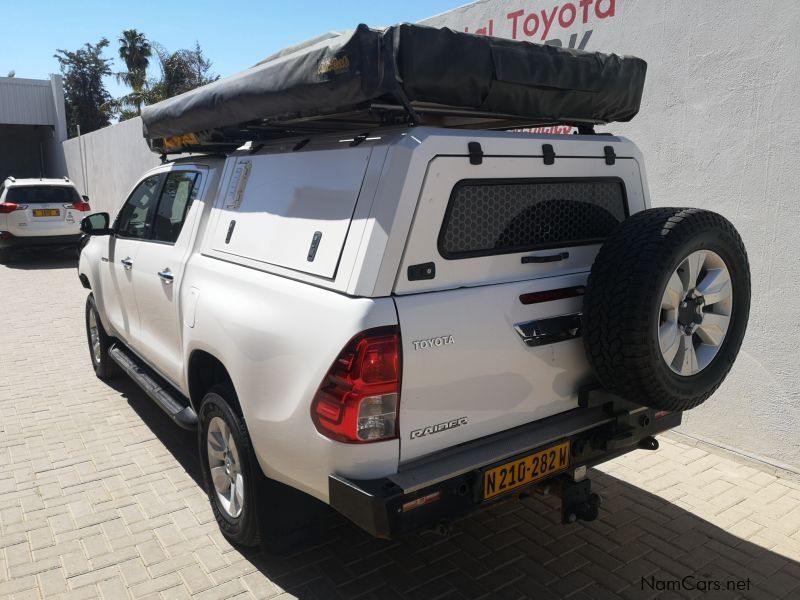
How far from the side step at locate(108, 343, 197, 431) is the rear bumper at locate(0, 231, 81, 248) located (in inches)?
351

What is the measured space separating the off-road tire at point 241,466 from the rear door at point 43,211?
37.3 feet

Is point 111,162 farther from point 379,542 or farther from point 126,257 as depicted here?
point 379,542

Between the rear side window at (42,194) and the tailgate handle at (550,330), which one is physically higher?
the rear side window at (42,194)

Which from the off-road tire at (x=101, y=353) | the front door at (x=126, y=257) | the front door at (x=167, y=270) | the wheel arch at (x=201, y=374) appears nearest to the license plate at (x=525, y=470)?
the wheel arch at (x=201, y=374)

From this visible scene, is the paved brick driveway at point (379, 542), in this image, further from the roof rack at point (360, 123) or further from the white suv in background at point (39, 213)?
the white suv in background at point (39, 213)

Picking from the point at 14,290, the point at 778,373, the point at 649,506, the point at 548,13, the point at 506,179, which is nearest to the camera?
the point at 506,179

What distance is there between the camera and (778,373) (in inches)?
164

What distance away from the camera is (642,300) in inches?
102

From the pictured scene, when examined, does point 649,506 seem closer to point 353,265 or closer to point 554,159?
point 554,159

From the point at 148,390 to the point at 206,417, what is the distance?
1206 millimetres

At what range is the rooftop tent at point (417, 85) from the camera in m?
2.45

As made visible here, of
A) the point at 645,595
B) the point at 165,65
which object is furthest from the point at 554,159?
the point at 165,65

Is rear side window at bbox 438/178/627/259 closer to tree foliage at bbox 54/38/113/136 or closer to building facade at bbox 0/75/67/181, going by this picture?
building facade at bbox 0/75/67/181

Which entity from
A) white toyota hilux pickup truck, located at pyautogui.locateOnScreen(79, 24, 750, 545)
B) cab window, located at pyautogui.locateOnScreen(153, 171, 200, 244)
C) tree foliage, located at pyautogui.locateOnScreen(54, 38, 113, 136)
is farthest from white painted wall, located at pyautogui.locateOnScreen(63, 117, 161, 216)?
tree foliage, located at pyautogui.locateOnScreen(54, 38, 113, 136)
